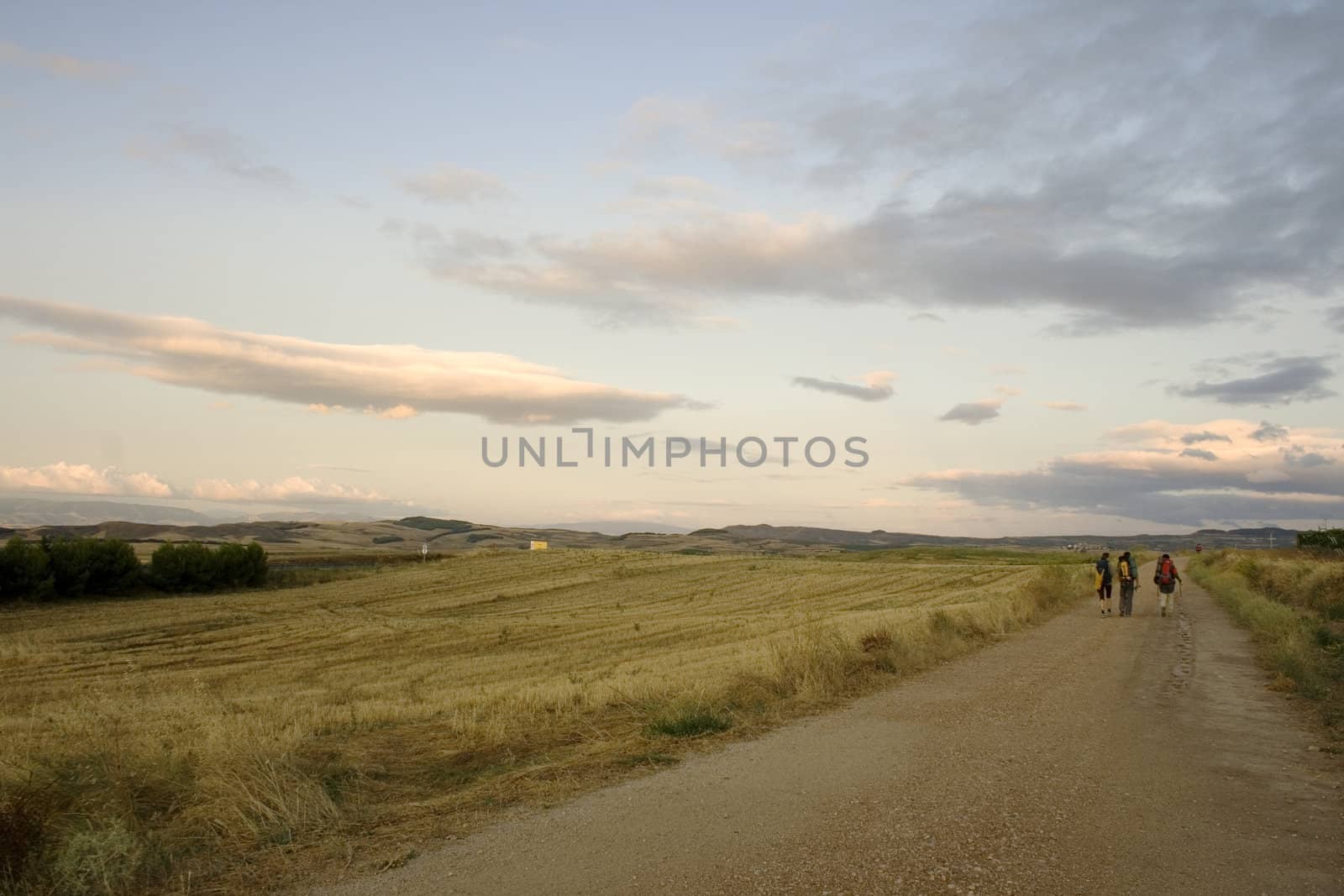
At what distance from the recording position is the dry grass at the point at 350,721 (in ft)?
20.5

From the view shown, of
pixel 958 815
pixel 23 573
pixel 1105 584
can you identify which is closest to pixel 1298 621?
pixel 1105 584

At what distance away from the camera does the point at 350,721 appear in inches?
467

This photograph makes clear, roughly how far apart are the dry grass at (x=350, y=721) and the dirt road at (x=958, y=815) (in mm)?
792

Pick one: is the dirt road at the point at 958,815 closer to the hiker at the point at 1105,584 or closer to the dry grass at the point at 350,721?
the dry grass at the point at 350,721

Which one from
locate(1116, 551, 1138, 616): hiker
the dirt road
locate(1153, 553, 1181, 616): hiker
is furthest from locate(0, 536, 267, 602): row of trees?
locate(1153, 553, 1181, 616): hiker

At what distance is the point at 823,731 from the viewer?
392 inches

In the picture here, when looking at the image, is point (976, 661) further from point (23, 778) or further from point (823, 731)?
point (23, 778)

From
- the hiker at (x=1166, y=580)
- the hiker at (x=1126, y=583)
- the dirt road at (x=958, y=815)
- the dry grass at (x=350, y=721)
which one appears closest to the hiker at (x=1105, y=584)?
the hiker at (x=1126, y=583)

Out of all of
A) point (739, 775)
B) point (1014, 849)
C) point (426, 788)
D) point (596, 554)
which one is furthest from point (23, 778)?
point (596, 554)

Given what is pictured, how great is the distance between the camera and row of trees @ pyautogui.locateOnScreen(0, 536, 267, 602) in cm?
4566

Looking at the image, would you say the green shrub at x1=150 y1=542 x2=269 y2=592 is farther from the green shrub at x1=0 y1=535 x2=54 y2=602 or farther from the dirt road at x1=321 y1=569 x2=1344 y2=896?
the dirt road at x1=321 y1=569 x2=1344 y2=896

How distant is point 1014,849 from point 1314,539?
91.6m

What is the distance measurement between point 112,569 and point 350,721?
1828 inches

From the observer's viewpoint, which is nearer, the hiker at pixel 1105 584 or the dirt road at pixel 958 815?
the dirt road at pixel 958 815
